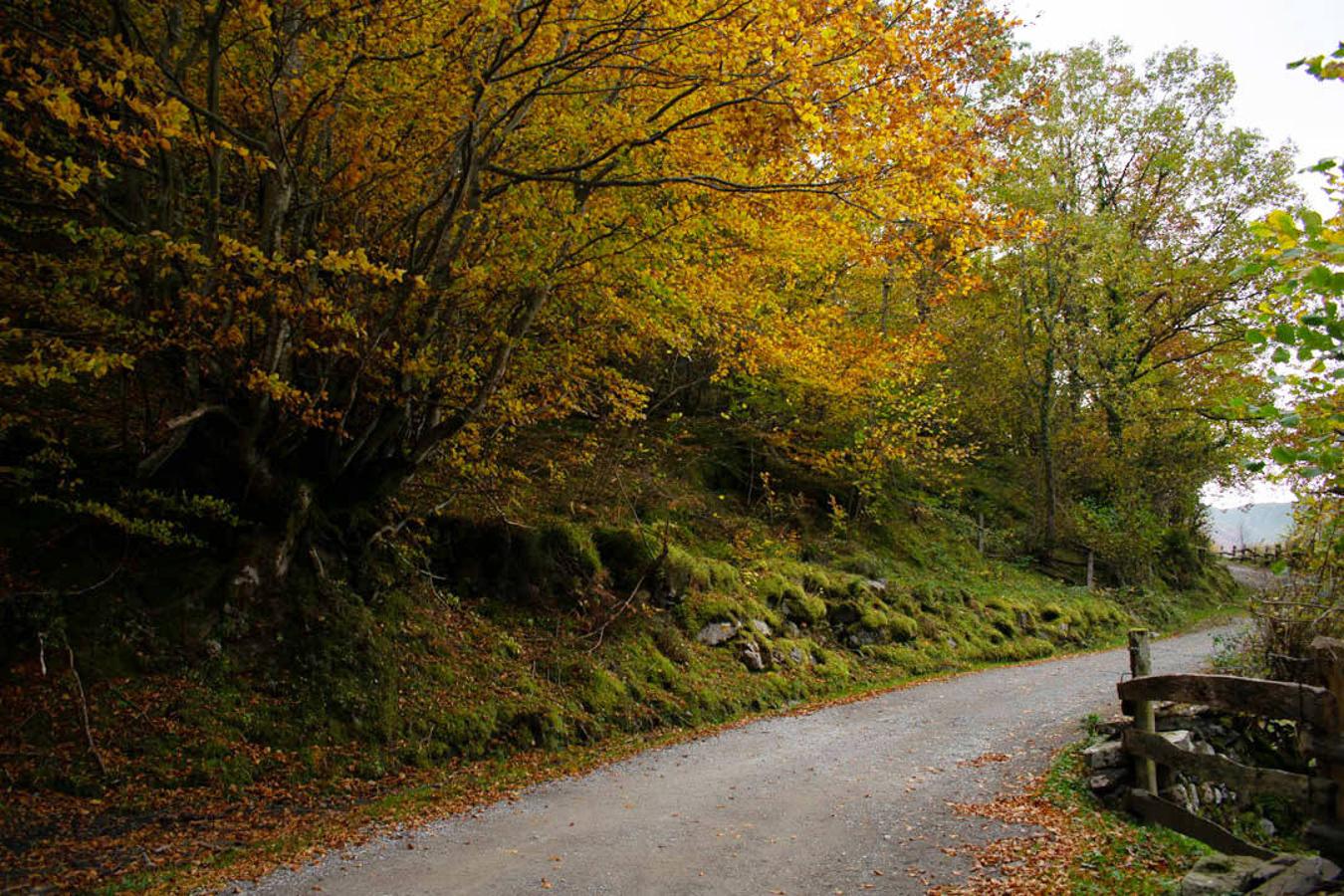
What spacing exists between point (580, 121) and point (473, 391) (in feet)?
11.2

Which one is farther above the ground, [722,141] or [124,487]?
[722,141]

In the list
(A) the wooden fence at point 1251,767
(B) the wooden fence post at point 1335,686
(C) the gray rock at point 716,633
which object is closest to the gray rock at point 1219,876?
(A) the wooden fence at point 1251,767

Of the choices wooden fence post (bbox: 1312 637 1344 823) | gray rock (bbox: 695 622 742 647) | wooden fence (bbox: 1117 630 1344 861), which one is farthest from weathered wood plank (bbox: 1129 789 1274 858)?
gray rock (bbox: 695 622 742 647)

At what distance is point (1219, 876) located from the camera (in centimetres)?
470

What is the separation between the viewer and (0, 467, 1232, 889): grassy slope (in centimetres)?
588

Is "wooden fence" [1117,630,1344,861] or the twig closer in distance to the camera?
"wooden fence" [1117,630,1344,861]

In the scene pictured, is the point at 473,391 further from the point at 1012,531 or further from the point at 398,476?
the point at 1012,531

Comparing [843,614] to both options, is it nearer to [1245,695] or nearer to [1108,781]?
[1108,781]

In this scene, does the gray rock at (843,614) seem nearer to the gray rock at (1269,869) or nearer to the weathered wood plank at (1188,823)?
the weathered wood plank at (1188,823)

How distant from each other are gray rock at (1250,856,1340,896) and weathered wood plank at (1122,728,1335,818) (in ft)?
1.96

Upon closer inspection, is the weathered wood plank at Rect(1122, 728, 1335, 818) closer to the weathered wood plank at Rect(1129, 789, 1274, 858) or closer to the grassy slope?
the weathered wood plank at Rect(1129, 789, 1274, 858)

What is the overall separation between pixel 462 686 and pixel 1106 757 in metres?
6.80

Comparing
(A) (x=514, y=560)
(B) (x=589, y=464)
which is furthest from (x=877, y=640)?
(A) (x=514, y=560)

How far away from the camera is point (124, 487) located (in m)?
7.76
